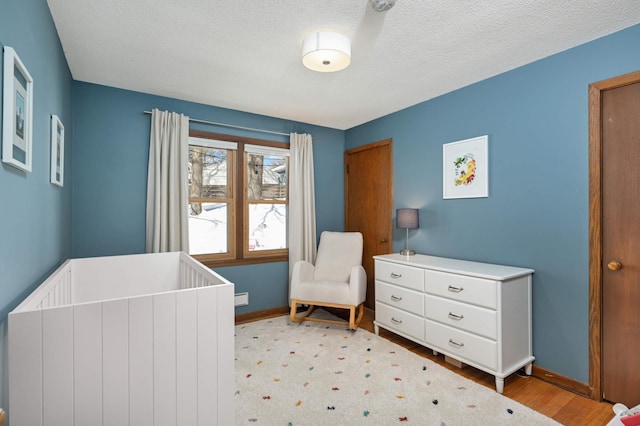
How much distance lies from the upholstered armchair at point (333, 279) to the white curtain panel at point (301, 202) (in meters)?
0.17

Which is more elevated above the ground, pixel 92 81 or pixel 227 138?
pixel 92 81

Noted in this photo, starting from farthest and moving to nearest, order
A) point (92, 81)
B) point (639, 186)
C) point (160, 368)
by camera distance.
→ point (92, 81)
point (639, 186)
point (160, 368)

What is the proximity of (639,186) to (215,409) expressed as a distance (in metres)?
2.65

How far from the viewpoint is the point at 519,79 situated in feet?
8.16

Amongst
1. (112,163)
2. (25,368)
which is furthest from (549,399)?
(112,163)

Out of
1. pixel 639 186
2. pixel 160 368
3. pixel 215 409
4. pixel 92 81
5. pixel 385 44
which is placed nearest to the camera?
pixel 160 368

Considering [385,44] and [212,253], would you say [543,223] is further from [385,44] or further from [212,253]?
[212,253]

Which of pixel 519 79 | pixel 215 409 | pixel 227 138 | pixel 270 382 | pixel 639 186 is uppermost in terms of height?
pixel 519 79

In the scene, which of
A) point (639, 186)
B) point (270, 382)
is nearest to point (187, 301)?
point (270, 382)

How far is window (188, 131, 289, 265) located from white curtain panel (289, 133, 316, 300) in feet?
0.45

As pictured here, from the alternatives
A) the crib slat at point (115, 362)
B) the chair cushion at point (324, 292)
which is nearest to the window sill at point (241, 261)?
the chair cushion at point (324, 292)

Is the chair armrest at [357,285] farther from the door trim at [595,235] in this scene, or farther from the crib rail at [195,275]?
the door trim at [595,235]

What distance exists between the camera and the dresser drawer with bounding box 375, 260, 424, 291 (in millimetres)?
2729

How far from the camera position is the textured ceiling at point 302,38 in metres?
1.77
